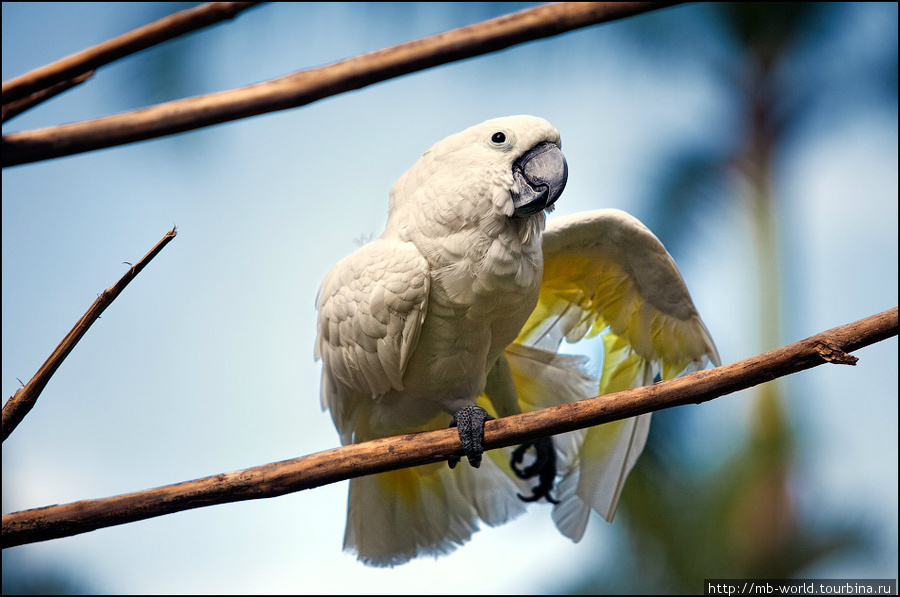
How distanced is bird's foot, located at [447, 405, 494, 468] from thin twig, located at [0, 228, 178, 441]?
842 mm

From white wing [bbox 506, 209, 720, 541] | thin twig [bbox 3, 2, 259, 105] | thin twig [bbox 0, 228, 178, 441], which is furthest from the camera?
white wing [bbox 506, 209, 720, 541]

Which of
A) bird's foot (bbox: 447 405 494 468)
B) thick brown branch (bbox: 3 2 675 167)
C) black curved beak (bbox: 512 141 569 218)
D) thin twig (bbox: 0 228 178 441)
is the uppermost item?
thick brown branch (bbox: 3 2 675 167)

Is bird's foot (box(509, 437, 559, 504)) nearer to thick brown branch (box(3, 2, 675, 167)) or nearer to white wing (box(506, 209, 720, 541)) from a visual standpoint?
white wing (box(506, 209, 720, 541))

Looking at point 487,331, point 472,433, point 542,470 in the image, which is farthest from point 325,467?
point 542,470

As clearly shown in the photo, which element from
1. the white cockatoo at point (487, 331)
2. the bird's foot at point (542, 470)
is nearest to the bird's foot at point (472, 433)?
the white cockatoo at point (487, 331)

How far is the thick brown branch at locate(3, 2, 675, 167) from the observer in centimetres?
167

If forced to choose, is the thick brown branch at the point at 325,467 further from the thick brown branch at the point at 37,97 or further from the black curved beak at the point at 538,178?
the thick brown branch at the point at 37,97

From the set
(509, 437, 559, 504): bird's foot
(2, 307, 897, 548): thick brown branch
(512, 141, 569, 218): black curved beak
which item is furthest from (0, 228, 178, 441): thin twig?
(509, 437, 559, 504): bird's foot

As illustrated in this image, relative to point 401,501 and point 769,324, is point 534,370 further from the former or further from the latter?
point 769,324

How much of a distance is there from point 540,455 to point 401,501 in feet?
1.62

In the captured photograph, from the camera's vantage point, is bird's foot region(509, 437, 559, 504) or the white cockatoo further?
bird's foot region(509, 437, 559, 504)

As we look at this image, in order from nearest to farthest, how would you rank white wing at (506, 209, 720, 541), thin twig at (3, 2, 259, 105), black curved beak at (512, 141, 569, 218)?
thin twig at (3, 2, 259, 105) → black curved beak at (512, 141, 569, 218) → white wing at (506, 209, 720, 541)

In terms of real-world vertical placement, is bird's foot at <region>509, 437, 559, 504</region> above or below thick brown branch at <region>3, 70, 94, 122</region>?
below

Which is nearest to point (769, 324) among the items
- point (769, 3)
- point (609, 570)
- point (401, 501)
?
point (609, 570)
